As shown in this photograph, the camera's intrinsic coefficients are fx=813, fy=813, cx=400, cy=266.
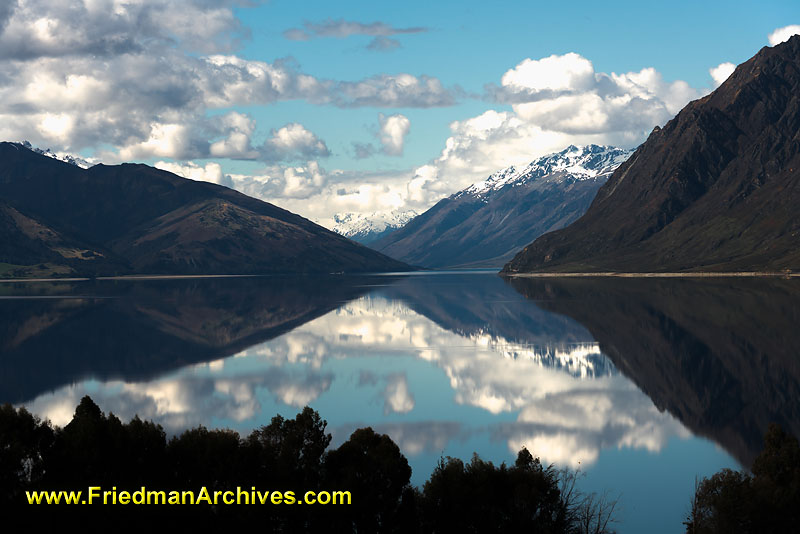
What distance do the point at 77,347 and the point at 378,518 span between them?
12398cm

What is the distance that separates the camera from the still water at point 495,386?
2996 inches

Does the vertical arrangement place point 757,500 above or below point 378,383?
below

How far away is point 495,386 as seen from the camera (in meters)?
112

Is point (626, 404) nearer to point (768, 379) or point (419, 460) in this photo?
point (768, 379)

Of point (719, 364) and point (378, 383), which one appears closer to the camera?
point (378, 383)

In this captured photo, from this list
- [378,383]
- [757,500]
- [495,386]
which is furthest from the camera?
[378,383]

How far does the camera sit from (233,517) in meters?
49.1

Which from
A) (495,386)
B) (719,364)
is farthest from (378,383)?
(719,364)

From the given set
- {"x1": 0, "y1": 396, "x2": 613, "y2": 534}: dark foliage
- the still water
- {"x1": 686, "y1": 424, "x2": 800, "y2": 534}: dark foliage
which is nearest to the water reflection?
the still water

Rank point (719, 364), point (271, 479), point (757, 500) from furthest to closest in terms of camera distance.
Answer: point (719, 364), point (271, 479), point (757, 500)

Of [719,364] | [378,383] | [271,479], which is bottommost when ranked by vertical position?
[271,479]

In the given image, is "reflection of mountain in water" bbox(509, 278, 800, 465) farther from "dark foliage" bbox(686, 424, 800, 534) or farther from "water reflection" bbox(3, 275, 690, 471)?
"dark foliage" bbox(686, 424, 800, 534)

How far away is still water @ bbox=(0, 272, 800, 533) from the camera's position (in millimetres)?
76100

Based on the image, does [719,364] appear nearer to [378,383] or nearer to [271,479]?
[378,383]
